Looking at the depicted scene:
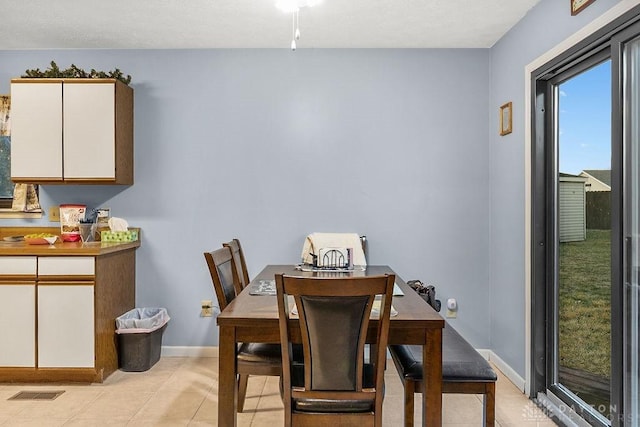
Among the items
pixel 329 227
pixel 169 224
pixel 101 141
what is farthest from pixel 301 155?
pixel 101 141

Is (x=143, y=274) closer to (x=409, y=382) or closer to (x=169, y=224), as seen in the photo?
(x=169, y=224)

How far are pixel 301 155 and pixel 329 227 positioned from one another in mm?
598

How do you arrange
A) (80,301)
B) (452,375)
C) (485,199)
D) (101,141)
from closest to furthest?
(452,375), (80,301), (101,141), (485,199)

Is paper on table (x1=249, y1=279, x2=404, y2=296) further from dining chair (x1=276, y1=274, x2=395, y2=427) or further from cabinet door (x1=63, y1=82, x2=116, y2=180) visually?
cabinet door (x1=63, y1=82, x2=116, y2=180)

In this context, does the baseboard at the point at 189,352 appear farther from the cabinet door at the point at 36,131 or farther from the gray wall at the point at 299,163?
the cabinet door at the point at 36,131

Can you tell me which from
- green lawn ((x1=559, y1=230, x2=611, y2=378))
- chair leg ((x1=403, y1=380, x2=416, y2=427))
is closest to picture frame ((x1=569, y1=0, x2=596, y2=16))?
green lawn ((x1=559, y1=230, x2=611, y2=378))

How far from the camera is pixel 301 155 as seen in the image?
3561 millimetres

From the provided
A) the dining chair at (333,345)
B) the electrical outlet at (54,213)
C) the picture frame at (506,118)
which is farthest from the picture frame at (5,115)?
the picture frame at (506,118)

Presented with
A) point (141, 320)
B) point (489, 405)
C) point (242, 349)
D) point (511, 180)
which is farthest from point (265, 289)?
point (511, 180)

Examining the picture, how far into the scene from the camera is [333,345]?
5.48 ft

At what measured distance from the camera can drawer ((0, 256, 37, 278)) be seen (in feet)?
9.78

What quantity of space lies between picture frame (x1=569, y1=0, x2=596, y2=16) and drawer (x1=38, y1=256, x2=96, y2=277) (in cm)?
308

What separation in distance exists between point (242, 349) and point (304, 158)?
174cm

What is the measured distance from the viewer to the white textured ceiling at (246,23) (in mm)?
2814
